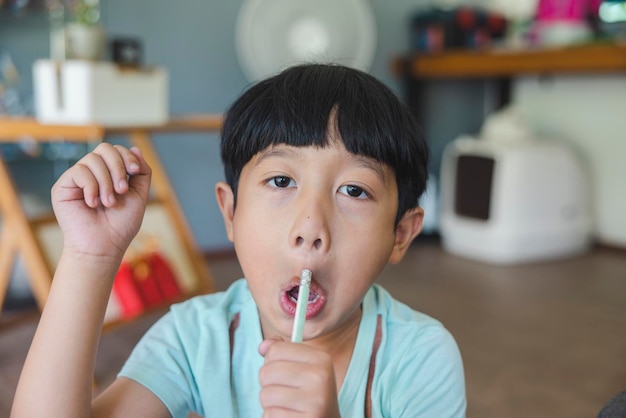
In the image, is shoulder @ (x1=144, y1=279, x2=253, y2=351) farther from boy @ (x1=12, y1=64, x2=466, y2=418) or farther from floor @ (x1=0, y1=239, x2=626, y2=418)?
floor @ (x1=0, y1=239, x2=626, y2=418)

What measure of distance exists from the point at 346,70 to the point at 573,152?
278 cm

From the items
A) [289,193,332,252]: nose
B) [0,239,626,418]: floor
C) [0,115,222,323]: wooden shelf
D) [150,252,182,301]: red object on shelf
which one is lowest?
[0,239,626,418]: floor

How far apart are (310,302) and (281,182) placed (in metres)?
0.13

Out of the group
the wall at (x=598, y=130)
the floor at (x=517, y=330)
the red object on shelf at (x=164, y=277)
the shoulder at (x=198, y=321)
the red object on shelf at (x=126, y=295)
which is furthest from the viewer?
the wall at (x=598, y=130)

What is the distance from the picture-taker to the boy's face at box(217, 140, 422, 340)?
0.65m

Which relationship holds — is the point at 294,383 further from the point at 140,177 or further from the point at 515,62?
the point at 515,62

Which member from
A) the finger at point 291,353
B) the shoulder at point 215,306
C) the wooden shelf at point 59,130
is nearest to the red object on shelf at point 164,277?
A: the wooden shelf at point 59,130

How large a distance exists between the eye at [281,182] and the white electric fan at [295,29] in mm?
1870

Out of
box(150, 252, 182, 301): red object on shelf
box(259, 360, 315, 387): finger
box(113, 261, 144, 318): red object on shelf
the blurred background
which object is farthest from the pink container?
box(259, 360, 315, 387): finger

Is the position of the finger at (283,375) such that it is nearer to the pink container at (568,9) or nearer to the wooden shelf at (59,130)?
the wooden shelf at (59,130)

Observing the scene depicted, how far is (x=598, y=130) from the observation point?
331 centimetres

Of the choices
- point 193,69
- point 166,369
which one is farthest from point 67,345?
point 193,69

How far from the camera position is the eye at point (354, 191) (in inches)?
26.6

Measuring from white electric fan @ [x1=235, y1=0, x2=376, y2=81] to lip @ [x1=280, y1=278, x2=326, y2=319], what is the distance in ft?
6.35
